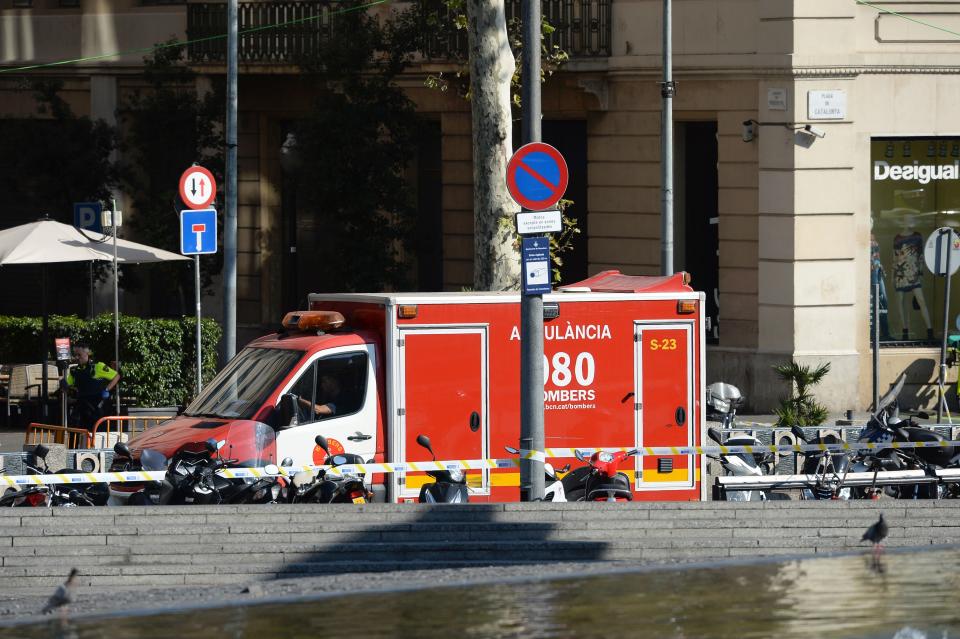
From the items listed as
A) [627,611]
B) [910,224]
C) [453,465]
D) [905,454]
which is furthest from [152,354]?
[627,611]

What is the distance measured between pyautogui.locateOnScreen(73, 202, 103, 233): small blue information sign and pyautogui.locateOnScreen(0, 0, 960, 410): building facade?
6.05 m

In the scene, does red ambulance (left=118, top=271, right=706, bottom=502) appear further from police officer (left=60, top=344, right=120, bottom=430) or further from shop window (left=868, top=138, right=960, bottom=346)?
shop window (left=868, top=138, right=960, bottom=346)

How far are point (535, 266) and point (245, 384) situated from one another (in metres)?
2.73

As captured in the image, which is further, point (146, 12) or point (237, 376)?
point (146, 12)

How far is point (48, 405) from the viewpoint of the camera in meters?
20.9

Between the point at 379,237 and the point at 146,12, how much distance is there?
7.59 meters

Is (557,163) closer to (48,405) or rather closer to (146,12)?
(48,405)

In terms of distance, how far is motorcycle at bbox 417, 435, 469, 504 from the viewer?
475 inches

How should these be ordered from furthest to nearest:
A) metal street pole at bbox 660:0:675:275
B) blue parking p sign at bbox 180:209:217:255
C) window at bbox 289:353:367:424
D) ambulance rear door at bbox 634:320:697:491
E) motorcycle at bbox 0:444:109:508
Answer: metal street pole at bbox 660:0:675:275, blue parking p sign at bbox 180:209:217:255, ambulance rear door at bbox 634:320:697:491, window at bbox 289:353:367:424, motorcycle at bbox 0:444:109:508

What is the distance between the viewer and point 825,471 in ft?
42.4

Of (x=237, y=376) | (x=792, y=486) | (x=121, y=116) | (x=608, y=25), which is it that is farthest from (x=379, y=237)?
(x=792, y=486)

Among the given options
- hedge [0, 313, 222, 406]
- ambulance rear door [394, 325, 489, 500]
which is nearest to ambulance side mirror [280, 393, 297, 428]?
ambulance rear door [394, 325, 489, 500]

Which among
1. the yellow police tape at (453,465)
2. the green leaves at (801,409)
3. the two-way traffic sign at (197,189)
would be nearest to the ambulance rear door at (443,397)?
the yellow police tape at (453,465)

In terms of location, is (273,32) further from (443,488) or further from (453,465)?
(443,488)
